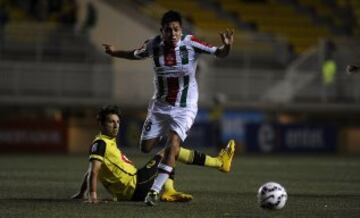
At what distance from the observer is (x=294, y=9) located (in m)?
30.2

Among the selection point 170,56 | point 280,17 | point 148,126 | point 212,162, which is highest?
point 280,17

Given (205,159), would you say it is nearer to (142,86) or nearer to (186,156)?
(186,156)

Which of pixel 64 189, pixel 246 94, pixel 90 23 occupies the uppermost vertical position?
pixel 90 23

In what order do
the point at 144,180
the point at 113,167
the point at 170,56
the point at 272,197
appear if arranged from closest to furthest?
the point at 272,197 → the point at 113,167 → the point at 144,180 → the point at 170,56

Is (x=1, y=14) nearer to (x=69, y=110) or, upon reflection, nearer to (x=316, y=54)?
(x=69, y=110)

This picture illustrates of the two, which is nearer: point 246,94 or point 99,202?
point 99,202

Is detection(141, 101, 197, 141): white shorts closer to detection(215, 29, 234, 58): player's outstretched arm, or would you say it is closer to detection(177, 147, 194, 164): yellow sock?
detection(177, 147, 194, 164): yellow sock

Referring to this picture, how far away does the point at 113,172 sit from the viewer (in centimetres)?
961

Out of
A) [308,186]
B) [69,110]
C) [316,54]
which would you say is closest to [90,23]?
[69,110]

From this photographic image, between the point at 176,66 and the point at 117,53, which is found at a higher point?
the point at 117,53

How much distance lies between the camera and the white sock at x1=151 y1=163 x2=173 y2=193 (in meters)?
9.36

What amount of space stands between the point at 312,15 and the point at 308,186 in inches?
699

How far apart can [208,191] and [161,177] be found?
2293 millimetres

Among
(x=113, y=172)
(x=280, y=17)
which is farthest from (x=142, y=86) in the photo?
(x=113, y=172)
